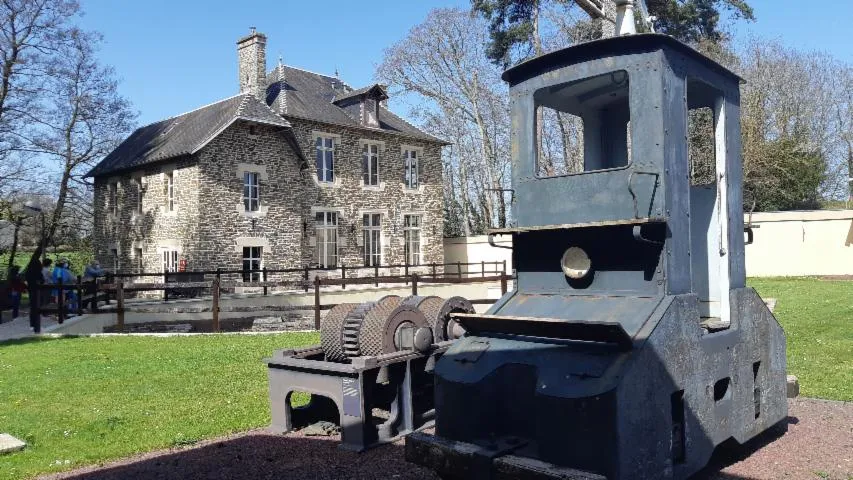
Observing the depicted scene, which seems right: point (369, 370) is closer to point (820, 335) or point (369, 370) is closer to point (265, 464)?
point (265, 464)

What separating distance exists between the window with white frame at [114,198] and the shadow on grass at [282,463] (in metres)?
24.1

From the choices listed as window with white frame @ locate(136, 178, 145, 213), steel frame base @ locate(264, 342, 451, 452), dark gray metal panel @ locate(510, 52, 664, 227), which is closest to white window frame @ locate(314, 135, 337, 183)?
window with white frame @ locate(136, 178, 145, 213)

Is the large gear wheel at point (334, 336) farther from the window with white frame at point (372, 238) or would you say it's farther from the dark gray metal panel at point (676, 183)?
the window with white frame at point (372, 238)

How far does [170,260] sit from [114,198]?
5199mm

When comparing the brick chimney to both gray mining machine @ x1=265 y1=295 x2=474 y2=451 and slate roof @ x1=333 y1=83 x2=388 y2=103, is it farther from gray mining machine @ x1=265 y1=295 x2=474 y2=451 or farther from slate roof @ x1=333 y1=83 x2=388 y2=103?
gray mining machine @ x1=265 y1=295 x2=474 y2=451

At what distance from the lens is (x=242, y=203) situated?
24281mm

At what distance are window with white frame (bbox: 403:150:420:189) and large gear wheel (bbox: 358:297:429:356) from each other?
24.5 m

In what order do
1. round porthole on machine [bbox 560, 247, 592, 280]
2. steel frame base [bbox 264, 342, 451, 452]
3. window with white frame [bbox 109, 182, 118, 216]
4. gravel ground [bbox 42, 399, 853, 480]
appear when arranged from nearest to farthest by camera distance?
round porthole on machine [bbox 560, 247, 592, 280]
gravel ground [bbox 42, 399, 853, 480]
steel frame base [bbox 264, 342, 451, 452]
window with white frame [bbox 109, 182, 118, 216]

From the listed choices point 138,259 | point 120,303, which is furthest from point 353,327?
point 138,259

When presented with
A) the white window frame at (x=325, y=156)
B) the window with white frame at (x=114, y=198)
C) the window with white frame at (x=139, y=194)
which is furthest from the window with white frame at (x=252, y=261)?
the window with white frame at (x=114, y=198)

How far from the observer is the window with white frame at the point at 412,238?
30.5 m

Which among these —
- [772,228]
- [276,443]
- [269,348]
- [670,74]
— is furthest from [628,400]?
[772,228]

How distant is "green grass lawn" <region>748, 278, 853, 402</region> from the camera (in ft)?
24.5

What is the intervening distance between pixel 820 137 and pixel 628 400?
39.9 metres
